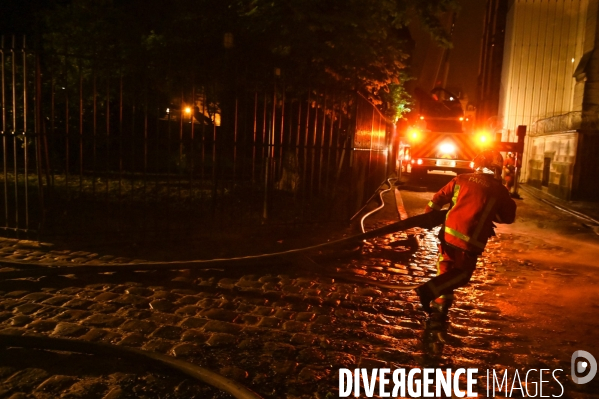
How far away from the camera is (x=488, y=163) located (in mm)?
4938

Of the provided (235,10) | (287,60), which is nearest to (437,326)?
(287,60)

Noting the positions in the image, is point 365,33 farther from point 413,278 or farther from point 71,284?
point 71,284

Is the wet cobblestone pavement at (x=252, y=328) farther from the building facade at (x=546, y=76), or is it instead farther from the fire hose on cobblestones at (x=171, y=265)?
the building facade at (x=546, y=76)

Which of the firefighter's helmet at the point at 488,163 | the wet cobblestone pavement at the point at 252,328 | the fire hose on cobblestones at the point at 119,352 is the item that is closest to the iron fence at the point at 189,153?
the wet cobblestone pavement at the point at 252,328

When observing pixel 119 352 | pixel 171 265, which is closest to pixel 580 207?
pixel 171 265

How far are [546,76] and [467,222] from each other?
82.3ft

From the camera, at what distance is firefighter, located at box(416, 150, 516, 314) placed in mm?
4711

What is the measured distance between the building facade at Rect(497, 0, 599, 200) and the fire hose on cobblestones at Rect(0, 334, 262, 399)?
1981cm

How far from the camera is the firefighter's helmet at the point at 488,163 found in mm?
4914

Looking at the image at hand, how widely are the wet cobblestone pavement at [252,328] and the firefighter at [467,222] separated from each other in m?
0.44

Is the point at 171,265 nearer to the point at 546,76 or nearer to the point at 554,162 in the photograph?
the point at 554,162

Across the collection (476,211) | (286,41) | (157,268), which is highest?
(286,41)

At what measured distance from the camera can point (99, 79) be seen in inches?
605

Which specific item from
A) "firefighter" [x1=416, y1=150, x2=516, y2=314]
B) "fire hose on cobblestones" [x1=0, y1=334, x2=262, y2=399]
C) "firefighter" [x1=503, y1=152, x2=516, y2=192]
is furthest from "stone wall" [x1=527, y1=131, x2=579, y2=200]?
"fire hose on cobblestones" [x1=0, y1=334, x2=262, y2=399]
